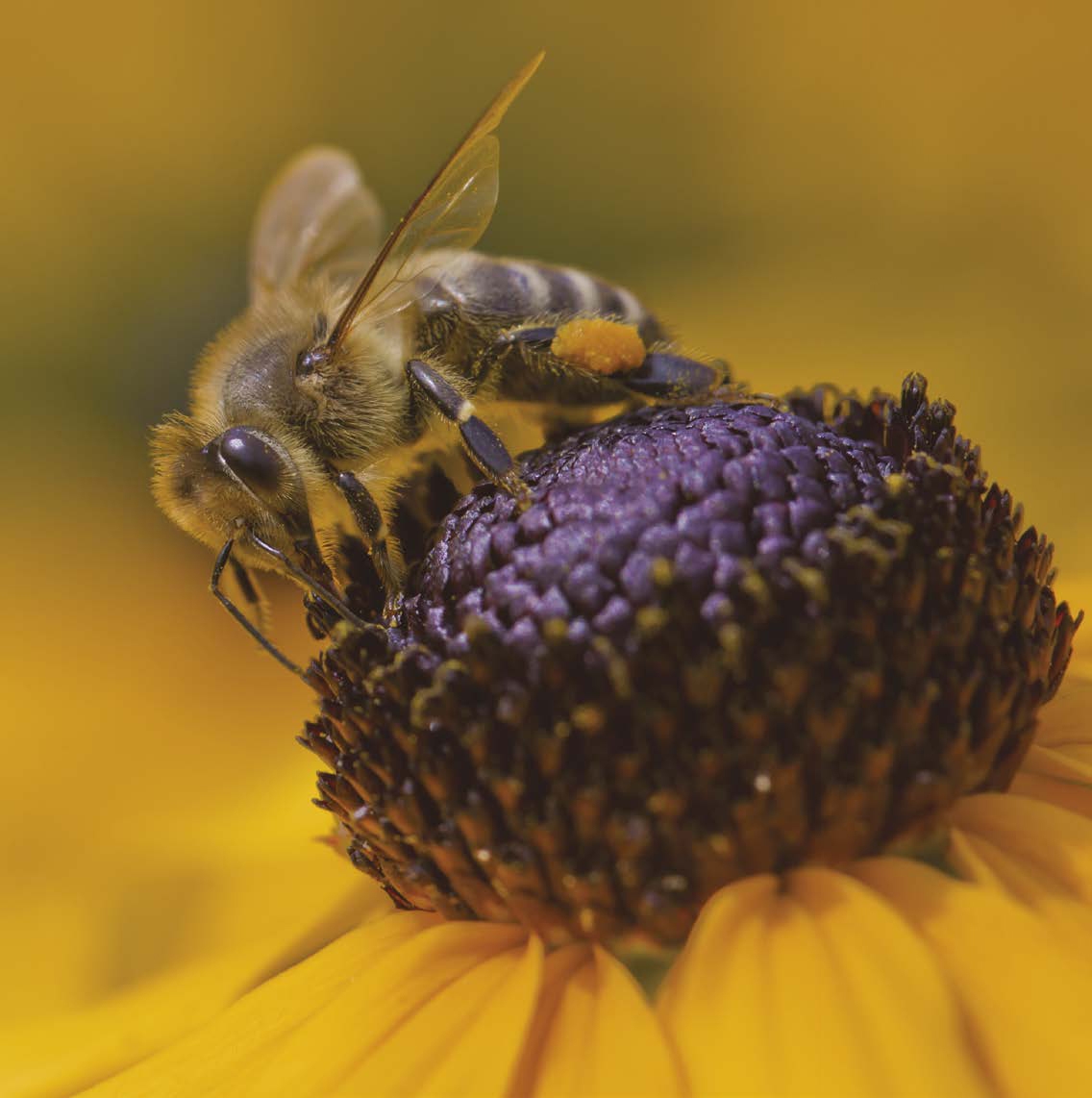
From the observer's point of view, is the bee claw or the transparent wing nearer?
the bee claw

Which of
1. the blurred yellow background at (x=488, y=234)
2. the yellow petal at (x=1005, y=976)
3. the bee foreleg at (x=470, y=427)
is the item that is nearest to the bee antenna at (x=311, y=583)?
the bee foreleg at (x=470, y=427)

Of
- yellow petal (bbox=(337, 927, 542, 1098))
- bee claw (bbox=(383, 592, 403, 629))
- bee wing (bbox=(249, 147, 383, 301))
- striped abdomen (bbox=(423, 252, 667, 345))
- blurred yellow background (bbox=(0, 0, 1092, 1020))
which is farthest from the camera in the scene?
blurred yellow background (bbox=(0, 0, 1092, 1020))

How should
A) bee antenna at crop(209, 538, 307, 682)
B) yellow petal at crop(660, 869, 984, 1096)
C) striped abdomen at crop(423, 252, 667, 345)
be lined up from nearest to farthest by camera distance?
yellow petal at crop(660, 869, 984, 1096)
bee antenna at crop(209, 538, 307, 682)
striped abdomen at crop(423, 252, 667, 345)

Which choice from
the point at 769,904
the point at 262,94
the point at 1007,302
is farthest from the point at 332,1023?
the point at 262,94

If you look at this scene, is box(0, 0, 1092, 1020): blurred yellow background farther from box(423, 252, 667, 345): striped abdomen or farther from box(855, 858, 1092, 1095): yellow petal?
box(855, 858, 1092, 1095): yellow petal

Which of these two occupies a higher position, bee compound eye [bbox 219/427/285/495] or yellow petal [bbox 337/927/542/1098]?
bee compound eye [bbox 219/427/285/495]

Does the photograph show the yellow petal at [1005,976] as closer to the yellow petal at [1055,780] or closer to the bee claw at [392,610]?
the yellow petal at [1055,780]

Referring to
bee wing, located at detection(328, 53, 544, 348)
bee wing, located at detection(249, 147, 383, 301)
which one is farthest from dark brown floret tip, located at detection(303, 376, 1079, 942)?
bee wing, located at detection(249, 147, 383, 301)

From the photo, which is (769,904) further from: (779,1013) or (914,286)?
(914,286)

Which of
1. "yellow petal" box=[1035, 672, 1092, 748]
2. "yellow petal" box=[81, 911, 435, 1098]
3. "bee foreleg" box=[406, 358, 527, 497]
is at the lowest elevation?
"yellow petal" box=[81, 911, 435, 1098]
